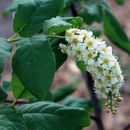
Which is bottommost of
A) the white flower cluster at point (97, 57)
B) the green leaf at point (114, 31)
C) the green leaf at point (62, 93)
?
the green leaf at point (62, 93)

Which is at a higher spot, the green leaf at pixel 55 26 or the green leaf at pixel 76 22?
the green leaf at pixel 55 26

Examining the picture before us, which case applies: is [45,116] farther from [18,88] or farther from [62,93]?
[62,93]

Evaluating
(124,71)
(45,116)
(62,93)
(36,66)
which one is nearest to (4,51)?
(36,66)

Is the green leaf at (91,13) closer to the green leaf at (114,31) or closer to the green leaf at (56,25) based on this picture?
the green leaf at (114,31)

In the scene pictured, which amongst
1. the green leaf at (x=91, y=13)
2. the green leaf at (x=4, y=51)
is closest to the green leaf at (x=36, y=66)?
the green leaf at (x=4, y=51)

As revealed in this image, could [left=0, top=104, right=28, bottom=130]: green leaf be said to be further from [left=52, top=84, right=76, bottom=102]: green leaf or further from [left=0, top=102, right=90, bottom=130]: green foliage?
[left=52, top=84, right=76, bottom=102]: green leaf

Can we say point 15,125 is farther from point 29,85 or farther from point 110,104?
point 110,104

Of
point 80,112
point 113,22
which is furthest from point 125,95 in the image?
point 80,112

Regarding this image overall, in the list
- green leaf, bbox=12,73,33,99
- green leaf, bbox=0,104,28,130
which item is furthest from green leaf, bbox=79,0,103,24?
green leaf, bbox=0,104,28,130
